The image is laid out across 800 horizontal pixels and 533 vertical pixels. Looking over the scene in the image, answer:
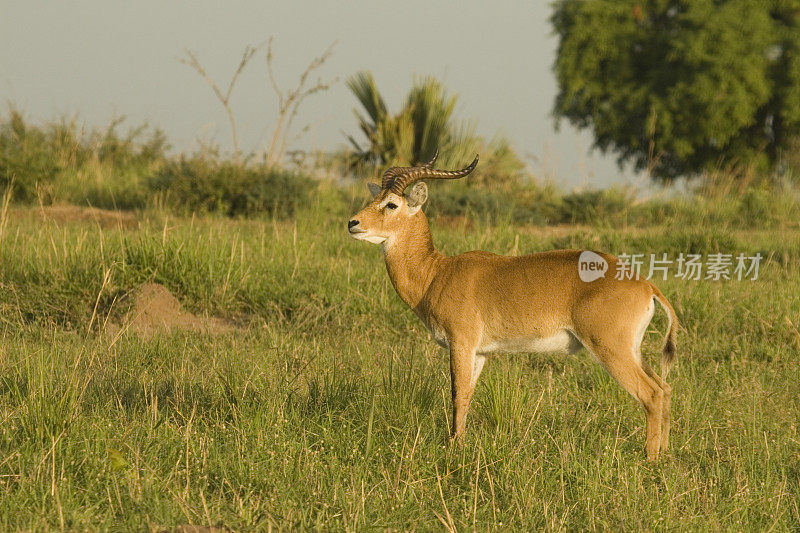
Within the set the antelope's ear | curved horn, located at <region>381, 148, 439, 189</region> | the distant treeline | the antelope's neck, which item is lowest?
the distant treeline

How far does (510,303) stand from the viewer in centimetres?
449

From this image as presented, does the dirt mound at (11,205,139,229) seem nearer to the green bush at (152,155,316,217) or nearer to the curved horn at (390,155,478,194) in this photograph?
the green bush at (152,155,316,217)

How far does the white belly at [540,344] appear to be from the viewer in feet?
14.6

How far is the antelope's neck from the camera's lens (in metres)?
4.84

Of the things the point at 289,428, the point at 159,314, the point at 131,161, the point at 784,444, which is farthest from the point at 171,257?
the point at 131,161

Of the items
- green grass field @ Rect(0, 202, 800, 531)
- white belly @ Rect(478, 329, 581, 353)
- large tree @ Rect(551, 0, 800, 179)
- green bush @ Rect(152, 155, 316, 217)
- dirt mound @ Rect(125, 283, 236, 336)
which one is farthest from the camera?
large tree @ Rect(551, 0, 800, 179)

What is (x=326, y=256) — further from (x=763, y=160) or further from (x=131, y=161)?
(x=763, y=160)

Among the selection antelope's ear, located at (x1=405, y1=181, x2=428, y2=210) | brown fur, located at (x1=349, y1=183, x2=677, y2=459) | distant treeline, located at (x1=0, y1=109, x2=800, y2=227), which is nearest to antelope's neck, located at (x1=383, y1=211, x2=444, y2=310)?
brown fur, located at (x1=349, y1=183, x2=677, y2=459)

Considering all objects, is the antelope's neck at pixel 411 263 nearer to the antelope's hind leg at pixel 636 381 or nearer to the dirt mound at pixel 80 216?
the antelope's hind leg at pixel 636 381

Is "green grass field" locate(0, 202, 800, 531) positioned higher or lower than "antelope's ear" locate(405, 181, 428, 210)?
lower

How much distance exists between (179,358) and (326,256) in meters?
3.35

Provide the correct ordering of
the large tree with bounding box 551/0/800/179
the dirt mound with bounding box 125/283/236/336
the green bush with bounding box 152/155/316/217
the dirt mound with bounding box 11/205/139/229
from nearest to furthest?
1. the dirt mound with bounding box 125/283/236/336
2. the dirt mound with bounding box 11/205/139/229
3. the green bush with bounding box 152/155/316/217
4. the large tree with bounding box 551/0/800/179

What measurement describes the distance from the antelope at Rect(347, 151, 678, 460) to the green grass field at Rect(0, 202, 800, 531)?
0.24 meters

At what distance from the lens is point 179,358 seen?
602 cm
